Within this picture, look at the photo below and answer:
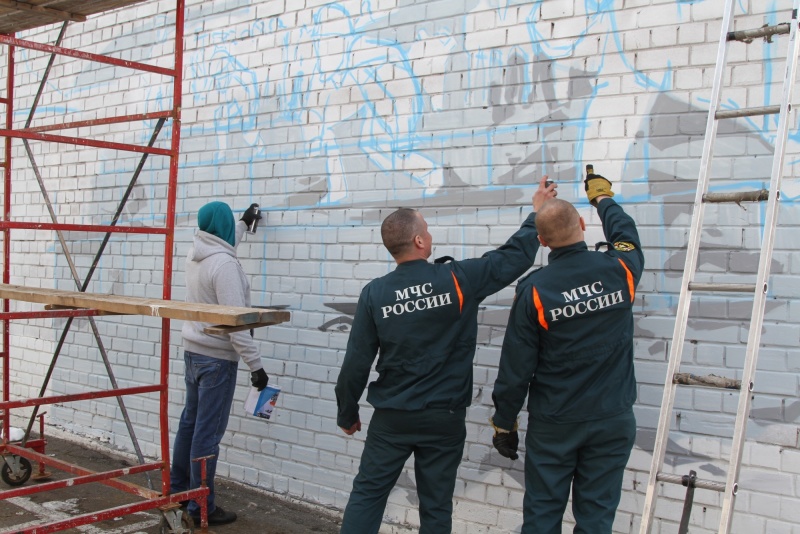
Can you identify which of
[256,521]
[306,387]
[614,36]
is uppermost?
[614,36]

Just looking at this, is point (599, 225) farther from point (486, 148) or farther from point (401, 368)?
point (401, 368)

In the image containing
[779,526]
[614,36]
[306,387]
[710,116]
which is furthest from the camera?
[306,387]

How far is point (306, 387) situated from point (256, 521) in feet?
2.96

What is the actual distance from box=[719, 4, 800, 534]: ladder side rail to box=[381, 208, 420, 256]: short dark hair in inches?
58.5

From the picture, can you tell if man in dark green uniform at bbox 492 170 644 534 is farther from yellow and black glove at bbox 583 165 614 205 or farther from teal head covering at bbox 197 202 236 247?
teal head covering at bbox 197 202 236 247

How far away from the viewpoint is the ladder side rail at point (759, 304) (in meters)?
2.75

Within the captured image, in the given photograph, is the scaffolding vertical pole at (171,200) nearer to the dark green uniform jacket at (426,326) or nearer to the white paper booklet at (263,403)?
the white paper booklet at (263,403)

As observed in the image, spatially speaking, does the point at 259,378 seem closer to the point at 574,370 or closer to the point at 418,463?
the point at 418,463

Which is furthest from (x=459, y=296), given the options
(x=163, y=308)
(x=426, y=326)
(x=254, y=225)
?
(x=254, y=225)

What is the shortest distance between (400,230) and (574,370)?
3.33ft

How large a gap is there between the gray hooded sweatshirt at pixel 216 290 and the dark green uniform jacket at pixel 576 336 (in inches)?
73.3

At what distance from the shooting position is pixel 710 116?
10.3 ft

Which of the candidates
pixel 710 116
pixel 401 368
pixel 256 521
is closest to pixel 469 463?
pixel 401 368

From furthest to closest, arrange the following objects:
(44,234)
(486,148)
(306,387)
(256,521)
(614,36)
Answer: (44,234), (306,387), (256,521), (486,148), (614,36)
